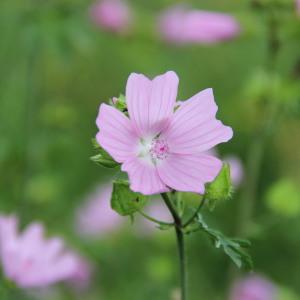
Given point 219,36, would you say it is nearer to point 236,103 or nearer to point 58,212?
point 236,103

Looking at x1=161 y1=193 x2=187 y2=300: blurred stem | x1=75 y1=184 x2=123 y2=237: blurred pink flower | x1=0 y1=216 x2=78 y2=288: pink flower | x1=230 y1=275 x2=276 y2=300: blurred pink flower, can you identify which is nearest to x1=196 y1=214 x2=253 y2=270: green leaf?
x1=161 y1=193 x2=187 y2=300: blurred stem

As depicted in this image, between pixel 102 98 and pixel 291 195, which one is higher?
pixel 102 98

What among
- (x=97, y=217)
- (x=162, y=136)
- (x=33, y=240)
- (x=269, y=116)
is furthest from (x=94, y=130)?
(x=162, y=136)

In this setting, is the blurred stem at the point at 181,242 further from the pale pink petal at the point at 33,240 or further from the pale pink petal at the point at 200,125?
the pale pink petal at the point at 33,240

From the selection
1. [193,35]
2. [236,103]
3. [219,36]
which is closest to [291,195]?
[219,36]

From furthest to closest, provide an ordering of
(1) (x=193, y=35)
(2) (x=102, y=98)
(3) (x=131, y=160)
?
(2) (x=102, y=98) < (1) (x=193, y=35) < (3) (x=131, y=160)

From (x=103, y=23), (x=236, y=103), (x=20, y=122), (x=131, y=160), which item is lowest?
(x=131, y=160)

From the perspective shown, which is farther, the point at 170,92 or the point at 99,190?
the point at 99,190
